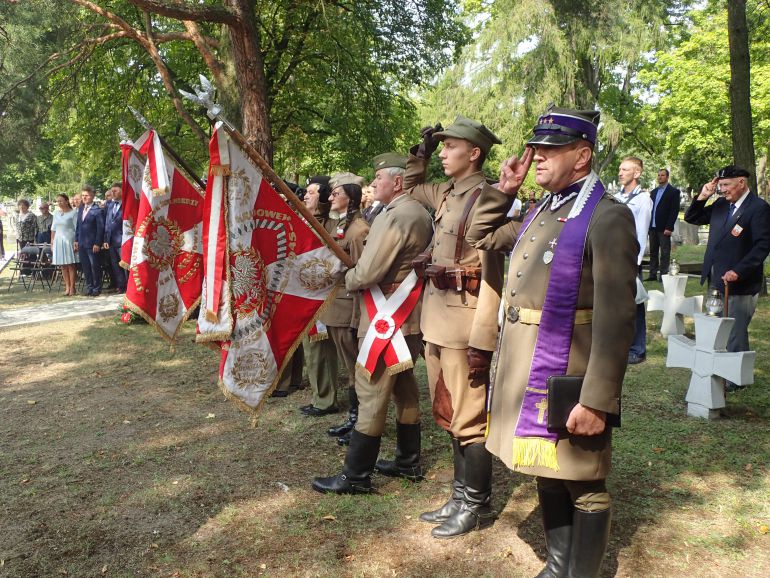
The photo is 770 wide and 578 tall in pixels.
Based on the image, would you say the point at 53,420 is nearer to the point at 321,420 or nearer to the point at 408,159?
the point at 321,420

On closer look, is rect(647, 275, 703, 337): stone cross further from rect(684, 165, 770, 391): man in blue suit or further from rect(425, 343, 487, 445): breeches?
rect(425, 343, 487, 445): breeches

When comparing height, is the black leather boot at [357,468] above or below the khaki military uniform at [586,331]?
below

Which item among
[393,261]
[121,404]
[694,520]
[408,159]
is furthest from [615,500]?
[121,404]

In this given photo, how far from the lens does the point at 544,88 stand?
2241 centimetres

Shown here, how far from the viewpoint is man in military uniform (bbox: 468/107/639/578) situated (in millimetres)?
2648

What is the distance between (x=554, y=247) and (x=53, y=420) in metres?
5.15

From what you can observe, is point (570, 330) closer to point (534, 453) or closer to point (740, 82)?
point (534, 453)

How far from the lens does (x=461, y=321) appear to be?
3781 mm

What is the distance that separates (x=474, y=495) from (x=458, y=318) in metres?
1.04

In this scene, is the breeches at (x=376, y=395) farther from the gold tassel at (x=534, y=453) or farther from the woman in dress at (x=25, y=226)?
the woman in dress at (x=25, y=226)

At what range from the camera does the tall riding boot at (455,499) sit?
3871mm

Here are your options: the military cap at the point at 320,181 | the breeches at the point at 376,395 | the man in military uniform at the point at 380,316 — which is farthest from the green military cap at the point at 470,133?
the military cap at the point at 320,181

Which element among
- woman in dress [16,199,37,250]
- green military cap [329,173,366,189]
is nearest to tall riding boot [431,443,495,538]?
green military cap [329,173,366,189]

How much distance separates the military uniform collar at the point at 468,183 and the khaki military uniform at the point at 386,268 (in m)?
0.38
